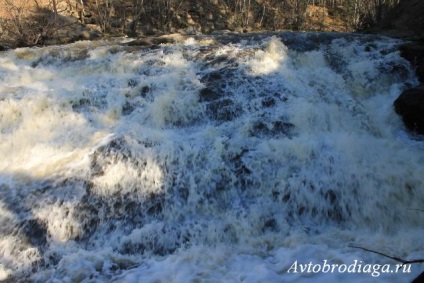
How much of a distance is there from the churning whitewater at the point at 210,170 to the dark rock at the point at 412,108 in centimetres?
21

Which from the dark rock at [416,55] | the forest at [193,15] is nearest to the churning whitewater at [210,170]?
the dark rock at [416,55]

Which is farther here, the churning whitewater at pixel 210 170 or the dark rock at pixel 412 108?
the dark rock at pixel 412 108

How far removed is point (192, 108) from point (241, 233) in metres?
3.11

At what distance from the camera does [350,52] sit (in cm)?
972

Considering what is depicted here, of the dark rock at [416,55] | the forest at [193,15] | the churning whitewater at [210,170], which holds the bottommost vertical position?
the churning whitewater at [210,170]

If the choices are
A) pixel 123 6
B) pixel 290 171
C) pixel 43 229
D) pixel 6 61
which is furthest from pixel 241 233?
pixel 123 6

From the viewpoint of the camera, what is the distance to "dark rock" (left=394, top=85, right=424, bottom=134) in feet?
23.8

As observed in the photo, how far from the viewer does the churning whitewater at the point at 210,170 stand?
521 centimetres

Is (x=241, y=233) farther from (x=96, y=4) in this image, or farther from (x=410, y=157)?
(x=96, y=4)

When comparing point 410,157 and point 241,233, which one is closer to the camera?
point 241,233

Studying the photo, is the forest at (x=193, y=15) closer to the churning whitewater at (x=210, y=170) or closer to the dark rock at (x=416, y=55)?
the dark rock at (x=416, y=55)

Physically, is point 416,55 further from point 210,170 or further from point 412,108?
point 210,170

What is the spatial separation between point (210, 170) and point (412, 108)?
3.85 m

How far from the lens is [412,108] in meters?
7.36
